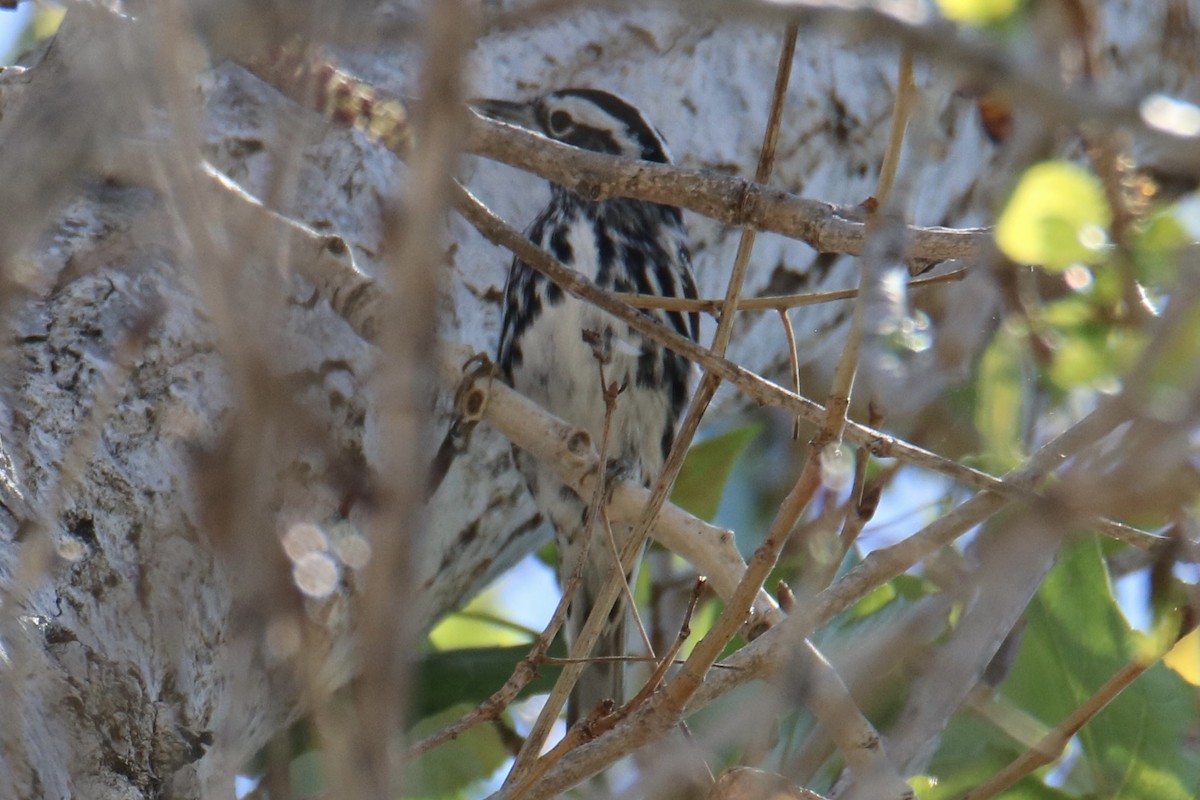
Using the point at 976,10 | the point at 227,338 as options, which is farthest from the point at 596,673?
the point at 227,338

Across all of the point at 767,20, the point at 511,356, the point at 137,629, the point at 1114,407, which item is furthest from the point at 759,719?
the point at 511,356

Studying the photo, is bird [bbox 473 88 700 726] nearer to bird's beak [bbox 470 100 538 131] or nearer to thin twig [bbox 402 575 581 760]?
bird's beak [bbox 470 100 538 131]

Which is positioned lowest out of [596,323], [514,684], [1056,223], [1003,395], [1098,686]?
[1098,686]

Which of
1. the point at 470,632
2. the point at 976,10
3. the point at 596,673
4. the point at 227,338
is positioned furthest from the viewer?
the point at 470,632

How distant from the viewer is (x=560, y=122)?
2.53m

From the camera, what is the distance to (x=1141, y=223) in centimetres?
119

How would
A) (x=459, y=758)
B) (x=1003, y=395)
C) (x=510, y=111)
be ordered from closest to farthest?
1. (x=1003, y=395)
2. (x=510, y=111)
3. (x=459, y=758)

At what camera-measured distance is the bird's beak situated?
2367mm

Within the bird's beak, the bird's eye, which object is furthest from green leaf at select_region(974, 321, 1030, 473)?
the bird's eye

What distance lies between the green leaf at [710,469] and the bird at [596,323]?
0.43 m

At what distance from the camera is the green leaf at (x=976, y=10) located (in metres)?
1.25

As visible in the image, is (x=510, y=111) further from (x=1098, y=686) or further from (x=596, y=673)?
(x=1098, y=686)

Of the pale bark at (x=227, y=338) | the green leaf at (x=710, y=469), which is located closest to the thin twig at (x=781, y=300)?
the pale bark at (x=227, y=338)

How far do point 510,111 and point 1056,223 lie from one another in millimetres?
1443
